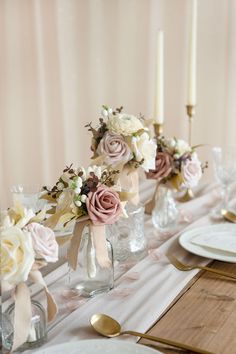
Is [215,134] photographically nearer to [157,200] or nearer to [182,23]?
[182,23]

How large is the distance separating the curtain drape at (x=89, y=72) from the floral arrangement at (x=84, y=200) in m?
1.94

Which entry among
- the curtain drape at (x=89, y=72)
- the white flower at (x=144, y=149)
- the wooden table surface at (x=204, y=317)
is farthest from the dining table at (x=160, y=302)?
the curtain drape at (x=89, y=72)

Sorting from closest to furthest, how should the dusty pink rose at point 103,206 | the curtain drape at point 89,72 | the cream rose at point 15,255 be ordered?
the cream rose at point 15,255 → the dusty pink rose at point 103,206 → the curtain drape at point 89,72

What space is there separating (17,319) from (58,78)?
255 cm

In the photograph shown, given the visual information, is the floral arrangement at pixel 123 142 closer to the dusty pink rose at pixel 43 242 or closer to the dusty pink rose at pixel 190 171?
the dusty pink rose at pixel 190 171

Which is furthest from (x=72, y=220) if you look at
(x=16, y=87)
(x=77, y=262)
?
(x=16, y=87)

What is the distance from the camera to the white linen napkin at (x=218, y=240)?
141 cm

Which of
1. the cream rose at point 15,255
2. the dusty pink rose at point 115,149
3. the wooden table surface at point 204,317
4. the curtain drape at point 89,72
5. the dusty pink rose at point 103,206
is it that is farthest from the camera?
the curtain drape at point 89,72

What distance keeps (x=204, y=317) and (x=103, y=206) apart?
0.97 feet

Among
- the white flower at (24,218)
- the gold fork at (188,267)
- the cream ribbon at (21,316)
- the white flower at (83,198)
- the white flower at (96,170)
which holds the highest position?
the white flower at (96,170)

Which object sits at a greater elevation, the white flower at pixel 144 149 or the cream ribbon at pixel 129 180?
the white flower at pixel 144 149

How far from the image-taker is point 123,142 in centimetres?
142

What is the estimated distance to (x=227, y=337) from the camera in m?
1.03

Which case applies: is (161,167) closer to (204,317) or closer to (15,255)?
(204,317)
